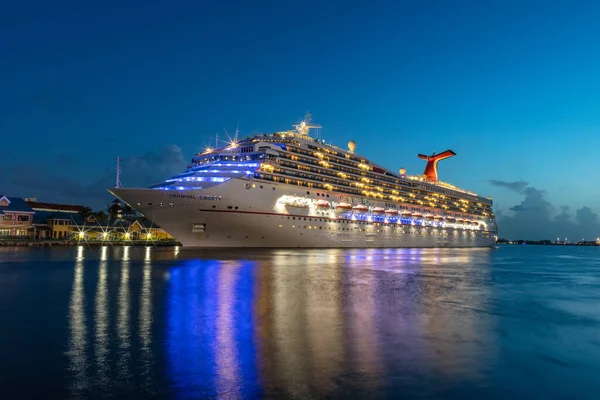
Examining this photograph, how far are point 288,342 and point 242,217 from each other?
48.1 m

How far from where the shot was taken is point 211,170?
62.8 meters

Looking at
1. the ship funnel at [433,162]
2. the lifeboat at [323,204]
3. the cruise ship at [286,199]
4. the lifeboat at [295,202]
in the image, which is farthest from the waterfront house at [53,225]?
the ship funnel at [433,162]

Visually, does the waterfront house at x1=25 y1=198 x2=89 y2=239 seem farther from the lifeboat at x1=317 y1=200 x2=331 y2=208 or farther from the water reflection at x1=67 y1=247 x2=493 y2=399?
the water reflection at x1=67 y1=247 x2=493 y2=399

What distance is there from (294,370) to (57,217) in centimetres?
10363

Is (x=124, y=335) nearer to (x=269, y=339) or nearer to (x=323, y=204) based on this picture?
(x=269, y=339)

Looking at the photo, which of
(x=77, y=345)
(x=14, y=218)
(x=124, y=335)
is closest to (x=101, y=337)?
(x=124, y=335)

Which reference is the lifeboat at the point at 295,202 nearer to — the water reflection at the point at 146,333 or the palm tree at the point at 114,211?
the water reflection at the point at 146,333

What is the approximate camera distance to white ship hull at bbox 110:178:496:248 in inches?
2170

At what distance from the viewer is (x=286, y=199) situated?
65.0 m

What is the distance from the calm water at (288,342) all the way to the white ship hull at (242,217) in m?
31.7

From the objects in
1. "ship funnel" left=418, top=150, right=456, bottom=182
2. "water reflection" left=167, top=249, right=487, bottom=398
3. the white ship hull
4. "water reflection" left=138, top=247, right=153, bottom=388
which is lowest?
"water reflection" left=167, top=249, right=487, bottom=398

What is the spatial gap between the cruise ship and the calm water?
3335 cm

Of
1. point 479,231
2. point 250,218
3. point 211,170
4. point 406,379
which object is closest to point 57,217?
point 211,170

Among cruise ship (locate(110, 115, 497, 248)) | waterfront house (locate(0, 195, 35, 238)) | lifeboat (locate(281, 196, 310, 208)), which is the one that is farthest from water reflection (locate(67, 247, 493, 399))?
waterfront house (locate(0, 195, 35, 238))
